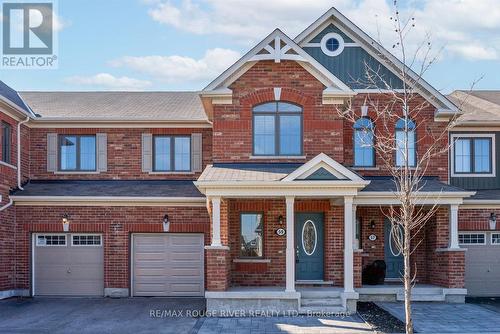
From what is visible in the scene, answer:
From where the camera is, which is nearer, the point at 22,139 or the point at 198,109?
the point at 22,139

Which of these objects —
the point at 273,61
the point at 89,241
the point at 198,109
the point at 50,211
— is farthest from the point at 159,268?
the point at 273,61

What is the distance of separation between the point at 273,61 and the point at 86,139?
22.4 ft

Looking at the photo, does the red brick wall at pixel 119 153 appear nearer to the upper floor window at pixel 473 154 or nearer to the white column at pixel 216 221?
the white column at pixel 216 221

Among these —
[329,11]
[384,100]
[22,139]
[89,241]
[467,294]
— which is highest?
[329,11]

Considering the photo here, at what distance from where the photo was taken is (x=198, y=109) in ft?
67.8

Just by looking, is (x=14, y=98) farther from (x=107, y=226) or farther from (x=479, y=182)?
(x=479, y=182)

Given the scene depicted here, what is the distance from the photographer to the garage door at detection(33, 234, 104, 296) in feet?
61.0

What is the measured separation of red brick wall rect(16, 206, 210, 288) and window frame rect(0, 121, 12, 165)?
153 centimetres

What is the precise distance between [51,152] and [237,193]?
7.38 m

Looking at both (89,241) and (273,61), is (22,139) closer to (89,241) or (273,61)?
(89,241)

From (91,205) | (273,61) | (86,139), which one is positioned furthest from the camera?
(86,139)

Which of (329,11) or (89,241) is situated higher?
(329,11)

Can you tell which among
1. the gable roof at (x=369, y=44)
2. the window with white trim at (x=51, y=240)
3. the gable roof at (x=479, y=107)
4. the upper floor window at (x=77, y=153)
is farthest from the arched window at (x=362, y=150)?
the window with white trim at (x=51, y=240)

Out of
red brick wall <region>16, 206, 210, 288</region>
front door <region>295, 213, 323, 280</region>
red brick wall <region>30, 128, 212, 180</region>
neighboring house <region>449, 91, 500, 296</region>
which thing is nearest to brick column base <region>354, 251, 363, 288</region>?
front door <region>295, 213, 323, 280</region>
